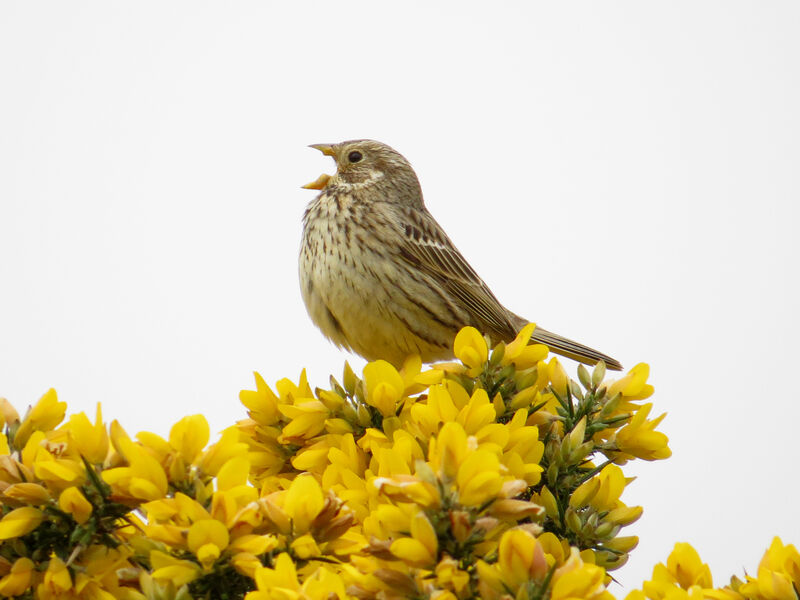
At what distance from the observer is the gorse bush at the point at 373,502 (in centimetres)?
200

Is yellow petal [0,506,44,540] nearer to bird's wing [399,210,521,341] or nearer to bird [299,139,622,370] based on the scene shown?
bird [299,139,622,370]

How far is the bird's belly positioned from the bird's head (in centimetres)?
86

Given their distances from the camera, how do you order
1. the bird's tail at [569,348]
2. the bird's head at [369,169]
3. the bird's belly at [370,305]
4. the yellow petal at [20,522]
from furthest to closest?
the bird's tail at [569,348] < the bird's head at [369,169] < the bird's belly at [370,305] < the yellow petal at [20,522]

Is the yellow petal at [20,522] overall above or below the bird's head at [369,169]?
below

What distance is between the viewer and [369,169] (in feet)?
Result: 22.5

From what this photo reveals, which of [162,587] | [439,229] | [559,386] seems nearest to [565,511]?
[559,386]

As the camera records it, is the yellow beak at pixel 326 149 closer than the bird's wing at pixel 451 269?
No

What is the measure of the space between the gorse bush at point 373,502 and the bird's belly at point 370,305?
8.18ft

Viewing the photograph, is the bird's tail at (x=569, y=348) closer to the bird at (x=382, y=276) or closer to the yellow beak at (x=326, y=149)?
the bird at (x=382, y=276)

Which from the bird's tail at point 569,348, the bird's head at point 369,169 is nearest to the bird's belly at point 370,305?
the bird's head at point 369,169

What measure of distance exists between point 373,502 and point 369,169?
444 centimetres

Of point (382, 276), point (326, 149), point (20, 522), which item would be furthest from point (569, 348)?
point (20, 522)

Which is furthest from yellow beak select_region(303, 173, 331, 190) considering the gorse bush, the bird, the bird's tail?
the gorse bush

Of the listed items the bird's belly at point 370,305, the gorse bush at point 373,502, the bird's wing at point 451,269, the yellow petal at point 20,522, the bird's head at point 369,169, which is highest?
the bird's head at point 369,169
